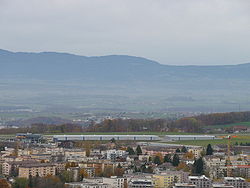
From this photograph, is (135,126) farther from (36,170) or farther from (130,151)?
(36,170)

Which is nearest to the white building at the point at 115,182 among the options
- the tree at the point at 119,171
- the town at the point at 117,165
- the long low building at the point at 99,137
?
the town at the point at 117,165

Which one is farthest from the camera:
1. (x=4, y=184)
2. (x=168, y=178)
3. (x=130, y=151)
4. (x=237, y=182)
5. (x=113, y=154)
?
(x=130, y=151)

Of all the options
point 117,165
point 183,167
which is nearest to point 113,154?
point 117,165

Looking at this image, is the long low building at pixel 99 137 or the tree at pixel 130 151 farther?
the long low building at pixel 99 137

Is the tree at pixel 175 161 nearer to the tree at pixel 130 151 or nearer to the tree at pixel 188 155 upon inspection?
the tree at pixel 188 155

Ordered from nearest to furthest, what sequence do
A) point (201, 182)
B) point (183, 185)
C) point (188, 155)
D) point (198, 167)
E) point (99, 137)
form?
point (183, 185) < point (201, 182) < point (198, 167) < point (188, 155) < point (99, 137)

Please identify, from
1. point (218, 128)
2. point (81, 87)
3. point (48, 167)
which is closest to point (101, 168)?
point (48, 167)

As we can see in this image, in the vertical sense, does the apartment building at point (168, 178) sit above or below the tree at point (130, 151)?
below

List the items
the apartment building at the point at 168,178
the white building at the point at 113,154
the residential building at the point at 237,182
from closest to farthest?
the residential building at the point at 237,182, the apartment building at the point at 168,178, the white building at the point at 113,154

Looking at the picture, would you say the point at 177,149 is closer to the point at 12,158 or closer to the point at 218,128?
the point at 12,158
